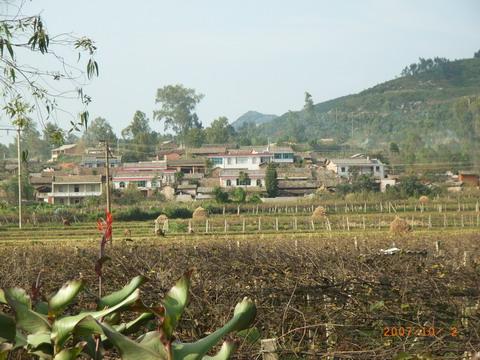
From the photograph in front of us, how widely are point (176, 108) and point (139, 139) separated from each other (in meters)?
31.8

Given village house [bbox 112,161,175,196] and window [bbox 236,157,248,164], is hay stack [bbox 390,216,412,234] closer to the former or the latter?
village house [bbox 112,161,175,196]

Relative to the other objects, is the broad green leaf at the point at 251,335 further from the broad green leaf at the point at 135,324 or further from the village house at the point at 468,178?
the village house at the point at 468,178

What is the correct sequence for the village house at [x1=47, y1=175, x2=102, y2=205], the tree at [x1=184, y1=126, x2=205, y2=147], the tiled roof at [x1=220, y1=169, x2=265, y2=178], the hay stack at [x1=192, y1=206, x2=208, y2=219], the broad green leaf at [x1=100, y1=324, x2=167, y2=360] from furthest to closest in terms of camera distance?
the tree at [x1=184, y1=126, x2=205, y2=147] → the tiled roof at [x1=220, y1=169, x2=265, y2=178] → the village house at [x1=47, y1=175, x2=102, y2=205] → the hay stack at [x1=192, y1=206, x2=208, y2=219] → the broad green leaf at [x1=100, y1=324, x2=167, y2=360]

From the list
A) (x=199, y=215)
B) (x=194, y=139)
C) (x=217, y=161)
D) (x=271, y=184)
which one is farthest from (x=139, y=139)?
(x=199, y=215)

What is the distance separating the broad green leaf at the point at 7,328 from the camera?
1.87m

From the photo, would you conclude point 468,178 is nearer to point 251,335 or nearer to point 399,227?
point 399,227

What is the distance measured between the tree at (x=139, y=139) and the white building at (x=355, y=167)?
103ft

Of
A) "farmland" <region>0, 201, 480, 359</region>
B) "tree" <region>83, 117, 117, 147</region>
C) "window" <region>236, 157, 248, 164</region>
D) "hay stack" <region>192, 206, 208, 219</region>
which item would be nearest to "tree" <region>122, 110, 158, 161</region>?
"tree" <region>83, 117, 117, 147</region>

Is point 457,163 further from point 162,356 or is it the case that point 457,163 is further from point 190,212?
point 162,356

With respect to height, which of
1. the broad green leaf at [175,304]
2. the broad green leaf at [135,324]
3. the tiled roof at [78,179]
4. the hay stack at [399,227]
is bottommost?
the hay stack at [399,227]

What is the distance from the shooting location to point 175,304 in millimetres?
1860

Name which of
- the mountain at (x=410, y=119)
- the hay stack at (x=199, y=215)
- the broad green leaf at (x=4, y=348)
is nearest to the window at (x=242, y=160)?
the mountain at (x=410, y=119)

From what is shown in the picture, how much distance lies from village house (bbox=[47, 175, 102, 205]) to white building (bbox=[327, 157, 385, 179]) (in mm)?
27522

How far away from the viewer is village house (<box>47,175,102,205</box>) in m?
77.6
